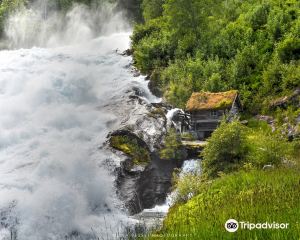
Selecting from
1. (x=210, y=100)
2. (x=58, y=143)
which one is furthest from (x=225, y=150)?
(x=58, y=143)

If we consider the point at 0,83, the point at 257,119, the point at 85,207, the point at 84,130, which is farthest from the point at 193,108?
the point at 0,83

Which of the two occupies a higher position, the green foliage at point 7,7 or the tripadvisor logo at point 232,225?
the green foliage at point 7,7

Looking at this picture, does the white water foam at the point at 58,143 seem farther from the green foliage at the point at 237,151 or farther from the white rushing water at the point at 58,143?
the green foliage at the point at 237,151

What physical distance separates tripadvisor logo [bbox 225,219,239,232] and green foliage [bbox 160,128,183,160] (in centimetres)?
2418

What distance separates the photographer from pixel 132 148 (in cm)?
3177

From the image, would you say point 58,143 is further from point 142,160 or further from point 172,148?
point 172,148

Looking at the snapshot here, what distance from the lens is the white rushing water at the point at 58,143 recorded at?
76.9 ft

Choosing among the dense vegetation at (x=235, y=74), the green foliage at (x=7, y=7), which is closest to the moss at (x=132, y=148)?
the dense vegetation at (x=235, y=74)

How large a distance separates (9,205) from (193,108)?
63.4 feet

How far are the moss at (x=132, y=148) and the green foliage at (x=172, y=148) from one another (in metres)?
1.36

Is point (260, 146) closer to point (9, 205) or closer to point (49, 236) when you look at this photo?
point (49, 236)

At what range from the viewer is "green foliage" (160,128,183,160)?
31984 mm

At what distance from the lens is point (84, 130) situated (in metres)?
34.9

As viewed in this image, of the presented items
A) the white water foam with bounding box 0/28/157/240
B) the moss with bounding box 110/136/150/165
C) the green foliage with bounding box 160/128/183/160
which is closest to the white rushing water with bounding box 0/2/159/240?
the white water foam with bounding box 0/28/157/240
